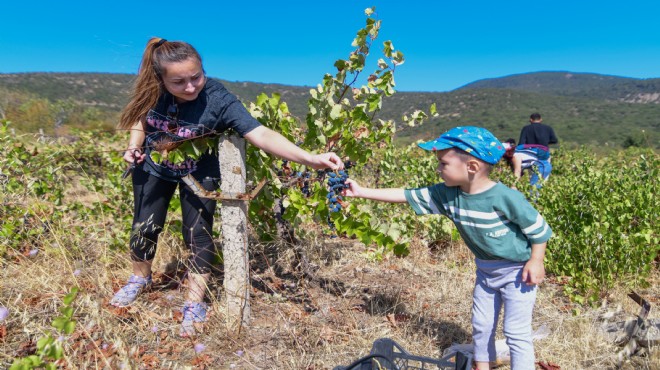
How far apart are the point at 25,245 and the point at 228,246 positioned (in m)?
2.02

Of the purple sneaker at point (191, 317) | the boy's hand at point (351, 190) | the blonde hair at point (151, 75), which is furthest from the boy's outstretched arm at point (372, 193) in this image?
the purple sneaker at point (191, 317)

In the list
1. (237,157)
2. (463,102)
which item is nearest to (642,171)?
(237,157)

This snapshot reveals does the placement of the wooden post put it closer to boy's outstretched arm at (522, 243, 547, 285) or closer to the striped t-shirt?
the striped t-shirt

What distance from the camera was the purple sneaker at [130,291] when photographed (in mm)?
2582

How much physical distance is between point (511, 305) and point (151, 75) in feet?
6.81

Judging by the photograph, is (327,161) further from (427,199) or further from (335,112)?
(335,112)

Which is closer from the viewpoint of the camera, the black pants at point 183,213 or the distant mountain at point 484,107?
the black pants at point 183,213

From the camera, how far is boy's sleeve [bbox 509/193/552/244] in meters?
1.92

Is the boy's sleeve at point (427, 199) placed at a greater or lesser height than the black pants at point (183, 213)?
greater

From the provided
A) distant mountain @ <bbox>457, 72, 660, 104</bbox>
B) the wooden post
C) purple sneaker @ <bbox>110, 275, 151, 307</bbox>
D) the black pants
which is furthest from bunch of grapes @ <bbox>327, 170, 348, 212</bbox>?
distant mountain @ <bbox>457, 72, 660, 104</bbox>

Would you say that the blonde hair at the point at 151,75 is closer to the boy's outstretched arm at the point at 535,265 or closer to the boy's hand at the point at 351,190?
the boy's hand at the point at 351,190

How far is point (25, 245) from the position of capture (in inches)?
134

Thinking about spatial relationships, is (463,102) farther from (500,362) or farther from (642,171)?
(500,362)

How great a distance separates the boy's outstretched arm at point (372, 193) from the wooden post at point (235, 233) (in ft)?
1.88
